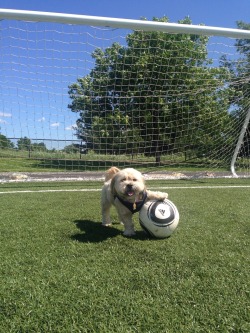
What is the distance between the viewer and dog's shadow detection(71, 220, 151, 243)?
3.41 meters

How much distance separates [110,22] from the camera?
5840 mm

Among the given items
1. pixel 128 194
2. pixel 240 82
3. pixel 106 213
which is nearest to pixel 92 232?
pixel 106 213

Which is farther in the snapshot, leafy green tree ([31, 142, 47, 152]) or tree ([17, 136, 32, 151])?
leafy green tree ([31, 142, 47, 152])

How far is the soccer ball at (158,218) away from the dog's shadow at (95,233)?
7.4 inches

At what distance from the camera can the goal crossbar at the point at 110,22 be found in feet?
18.3

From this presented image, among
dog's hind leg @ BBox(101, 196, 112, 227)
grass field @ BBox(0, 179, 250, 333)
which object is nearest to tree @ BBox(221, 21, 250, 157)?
grass field @ BBox(0, 179, 250, 333)

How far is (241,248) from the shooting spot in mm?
3150

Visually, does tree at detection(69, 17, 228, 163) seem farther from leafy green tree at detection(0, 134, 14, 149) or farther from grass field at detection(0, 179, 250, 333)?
grass field at detection(0, 179, 250, 333)

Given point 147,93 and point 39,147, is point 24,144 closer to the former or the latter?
point 39,147

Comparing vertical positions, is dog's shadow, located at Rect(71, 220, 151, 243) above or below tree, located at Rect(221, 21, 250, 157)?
below

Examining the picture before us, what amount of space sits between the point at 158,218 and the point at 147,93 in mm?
5435

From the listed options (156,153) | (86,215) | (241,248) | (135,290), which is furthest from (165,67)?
(135,290)

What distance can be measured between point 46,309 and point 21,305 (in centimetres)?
17

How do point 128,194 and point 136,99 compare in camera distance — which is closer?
point 128,194
